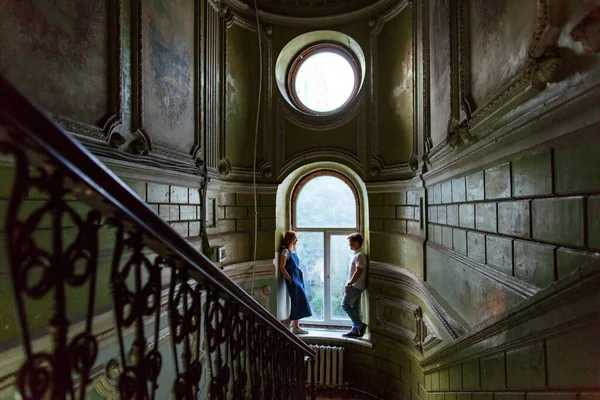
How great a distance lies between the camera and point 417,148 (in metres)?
4.00

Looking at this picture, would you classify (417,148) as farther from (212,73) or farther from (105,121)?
(105,121)

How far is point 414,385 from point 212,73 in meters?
4.76

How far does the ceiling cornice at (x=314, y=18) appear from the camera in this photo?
4.60m

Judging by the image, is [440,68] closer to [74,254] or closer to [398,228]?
[398,228]

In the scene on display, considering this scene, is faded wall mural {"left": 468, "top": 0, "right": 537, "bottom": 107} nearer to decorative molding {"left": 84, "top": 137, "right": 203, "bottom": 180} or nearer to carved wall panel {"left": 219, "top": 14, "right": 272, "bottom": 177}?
decorative molding {"left": 84, "top": 137, "right": 203, "bottom": 180}

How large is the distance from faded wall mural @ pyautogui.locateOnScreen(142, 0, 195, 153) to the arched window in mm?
2438

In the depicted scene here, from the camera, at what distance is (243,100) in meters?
4.87

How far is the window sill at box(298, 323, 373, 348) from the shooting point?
4.82 meters

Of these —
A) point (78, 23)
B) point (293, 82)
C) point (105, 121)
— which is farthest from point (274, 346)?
point (293, 82)

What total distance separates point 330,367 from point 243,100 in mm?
4278

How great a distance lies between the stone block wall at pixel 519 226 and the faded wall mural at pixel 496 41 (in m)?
0.52

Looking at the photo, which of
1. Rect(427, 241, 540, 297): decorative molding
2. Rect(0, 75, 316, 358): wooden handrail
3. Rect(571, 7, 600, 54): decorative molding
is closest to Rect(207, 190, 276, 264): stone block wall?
Rect(427, 241, 540, 297): decorative molding

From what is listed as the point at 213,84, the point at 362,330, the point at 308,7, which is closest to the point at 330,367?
the point at 362,330

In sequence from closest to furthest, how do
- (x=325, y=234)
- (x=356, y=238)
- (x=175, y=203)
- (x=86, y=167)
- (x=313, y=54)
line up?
(x=86, y=167) → (x=175, y=203) → (x=356, y=238) → (x=313, y=54) → (x=325, y=234)
